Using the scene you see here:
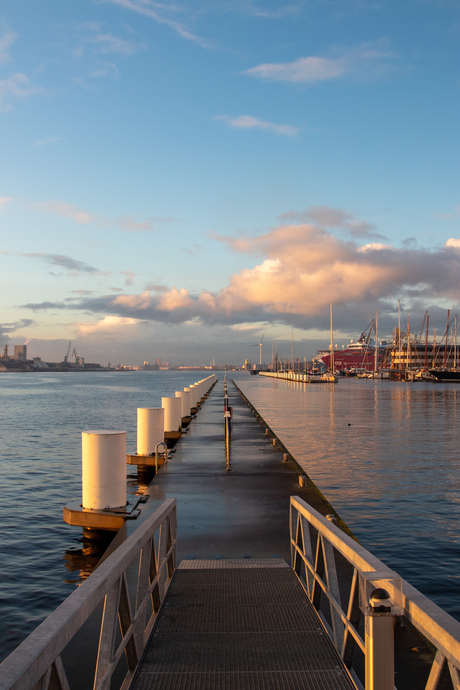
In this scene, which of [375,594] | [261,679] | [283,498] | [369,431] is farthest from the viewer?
[369,431]

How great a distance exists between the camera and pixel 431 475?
19.7 meters

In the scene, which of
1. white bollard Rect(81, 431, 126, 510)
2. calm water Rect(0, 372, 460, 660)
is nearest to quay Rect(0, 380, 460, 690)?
white bollard Rect(81, 431, 126, 510)

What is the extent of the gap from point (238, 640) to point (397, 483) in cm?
1469

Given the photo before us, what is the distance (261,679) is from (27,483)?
16602 mm

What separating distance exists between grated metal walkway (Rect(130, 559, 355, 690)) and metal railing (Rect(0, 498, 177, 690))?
0.61 feet

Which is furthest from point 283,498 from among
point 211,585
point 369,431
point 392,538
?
point 369,431

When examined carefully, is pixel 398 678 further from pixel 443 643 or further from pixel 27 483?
pixel 27 483

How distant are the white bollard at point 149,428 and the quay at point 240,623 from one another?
7.38 meters

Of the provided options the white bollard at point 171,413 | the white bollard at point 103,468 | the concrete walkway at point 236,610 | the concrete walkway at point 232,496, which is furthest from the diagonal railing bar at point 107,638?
the white bollard at point 171,413

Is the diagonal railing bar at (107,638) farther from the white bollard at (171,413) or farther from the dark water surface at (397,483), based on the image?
the white bollard at (171,413)

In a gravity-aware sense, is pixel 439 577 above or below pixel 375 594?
below

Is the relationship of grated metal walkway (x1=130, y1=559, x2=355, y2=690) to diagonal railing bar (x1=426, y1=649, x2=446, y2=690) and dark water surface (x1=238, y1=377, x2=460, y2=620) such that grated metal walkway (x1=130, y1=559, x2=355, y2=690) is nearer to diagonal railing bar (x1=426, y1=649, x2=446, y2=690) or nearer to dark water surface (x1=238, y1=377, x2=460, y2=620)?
diagonal railing bar (x1=426, y1=649, x2=446, y2=690)

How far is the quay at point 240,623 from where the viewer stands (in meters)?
2.87

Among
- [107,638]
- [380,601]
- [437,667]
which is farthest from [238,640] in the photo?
[437,667]
